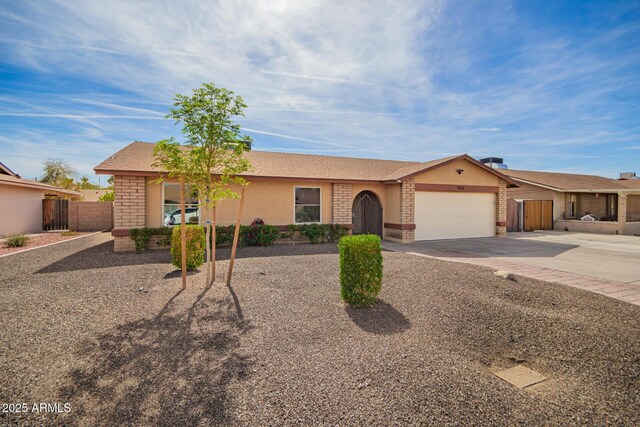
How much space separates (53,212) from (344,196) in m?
17.7

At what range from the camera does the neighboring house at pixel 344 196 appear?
11.0 metres

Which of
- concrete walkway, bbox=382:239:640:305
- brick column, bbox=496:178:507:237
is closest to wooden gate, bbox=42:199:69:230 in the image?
concrete walkway, bbox=382:239:640:305

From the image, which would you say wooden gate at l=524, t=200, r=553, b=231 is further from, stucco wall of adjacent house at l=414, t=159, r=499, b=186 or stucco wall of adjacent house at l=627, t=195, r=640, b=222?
stucco wall of adjacent house at l=627, t=195, r=640, b=222

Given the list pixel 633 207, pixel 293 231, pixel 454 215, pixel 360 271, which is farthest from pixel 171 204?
pixel 633 207

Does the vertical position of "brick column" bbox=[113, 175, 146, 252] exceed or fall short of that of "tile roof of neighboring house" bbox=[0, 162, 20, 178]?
it falls short

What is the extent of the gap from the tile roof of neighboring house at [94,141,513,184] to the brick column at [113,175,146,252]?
0.56m

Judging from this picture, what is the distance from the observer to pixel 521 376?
336 cm

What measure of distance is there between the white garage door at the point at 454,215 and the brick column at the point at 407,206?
19.6 inches

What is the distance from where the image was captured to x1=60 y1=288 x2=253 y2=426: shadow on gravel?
2.64 meters

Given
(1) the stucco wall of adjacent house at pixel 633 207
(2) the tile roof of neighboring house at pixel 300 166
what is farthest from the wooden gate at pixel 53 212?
(1) the stucco wall of adjacent house at pixel 633 207

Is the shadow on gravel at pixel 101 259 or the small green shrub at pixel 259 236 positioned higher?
the small green shrub at pixel 259 236

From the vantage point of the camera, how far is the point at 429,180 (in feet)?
48.1

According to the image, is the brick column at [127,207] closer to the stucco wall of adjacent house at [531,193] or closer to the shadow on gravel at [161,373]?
the shadow on gravel at [161,373]

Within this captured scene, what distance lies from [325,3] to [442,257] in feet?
29.0
